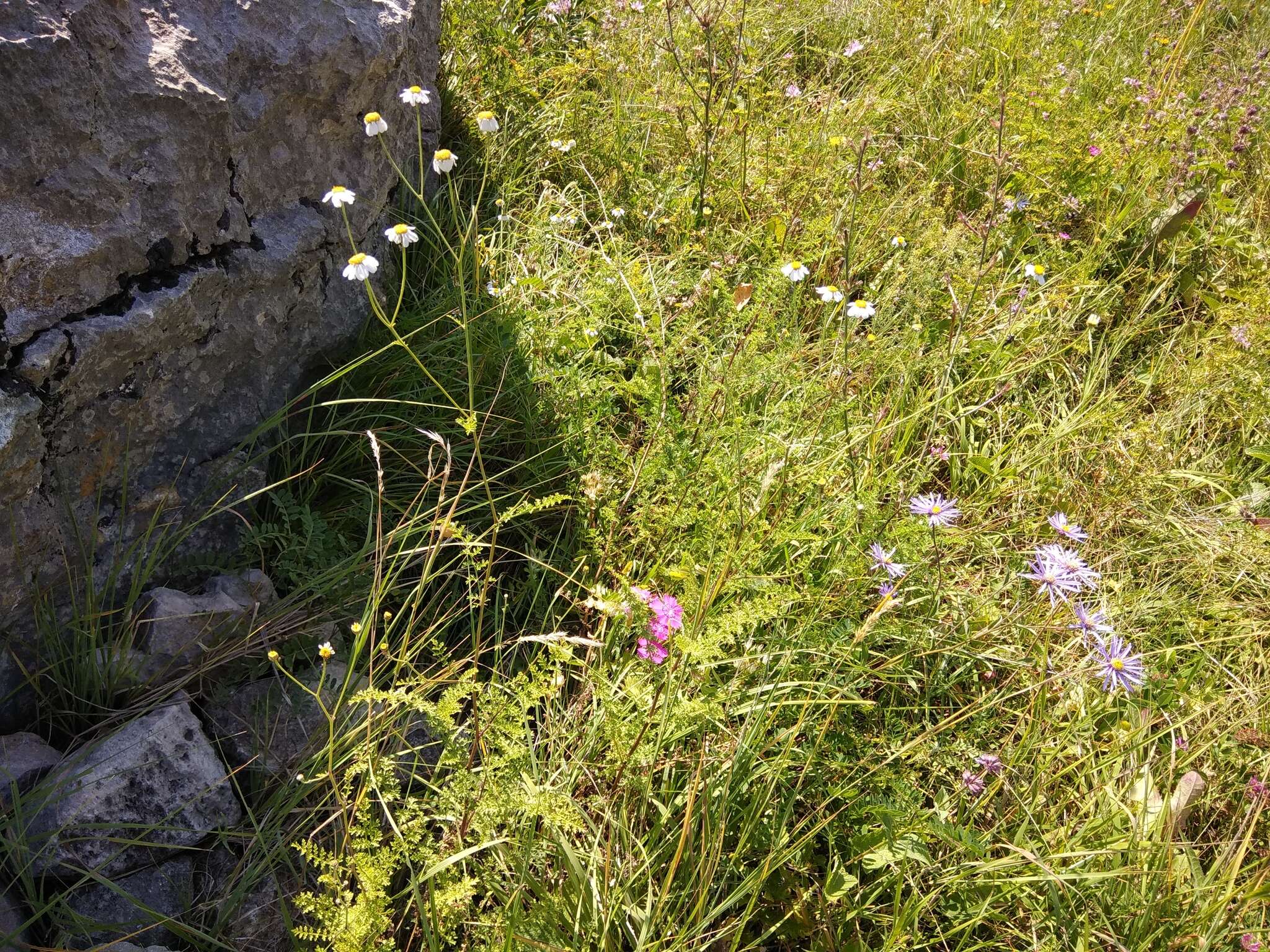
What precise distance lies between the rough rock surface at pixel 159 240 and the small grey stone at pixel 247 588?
0.19 m

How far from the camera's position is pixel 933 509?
1.80 metres

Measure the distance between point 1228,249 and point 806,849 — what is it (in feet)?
9.40

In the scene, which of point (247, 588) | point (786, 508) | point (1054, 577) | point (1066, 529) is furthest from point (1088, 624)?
point (247, 588)

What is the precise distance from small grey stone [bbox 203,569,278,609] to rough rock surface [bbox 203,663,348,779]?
0.58 feet

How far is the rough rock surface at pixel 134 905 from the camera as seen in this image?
52.4 inches

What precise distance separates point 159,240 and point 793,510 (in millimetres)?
→ 1488

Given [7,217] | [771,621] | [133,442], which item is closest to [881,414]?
[771,621]

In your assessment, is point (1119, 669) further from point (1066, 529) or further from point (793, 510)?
point (793, 510)

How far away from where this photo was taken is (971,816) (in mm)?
1620

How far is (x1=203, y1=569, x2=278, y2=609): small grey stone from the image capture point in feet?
5.84

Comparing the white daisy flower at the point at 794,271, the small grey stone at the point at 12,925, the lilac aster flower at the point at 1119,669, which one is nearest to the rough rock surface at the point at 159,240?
the small grey stone at the point at 12,925

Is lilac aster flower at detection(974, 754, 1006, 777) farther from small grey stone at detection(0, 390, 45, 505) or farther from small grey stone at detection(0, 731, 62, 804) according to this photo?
small grey stone at detection(0, 390, 45, 505)

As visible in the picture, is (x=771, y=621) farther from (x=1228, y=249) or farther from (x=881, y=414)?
(x=1228, y=249)

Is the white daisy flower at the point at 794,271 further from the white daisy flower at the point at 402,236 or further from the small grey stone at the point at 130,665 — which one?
the small grey stone at the point at 130,665
